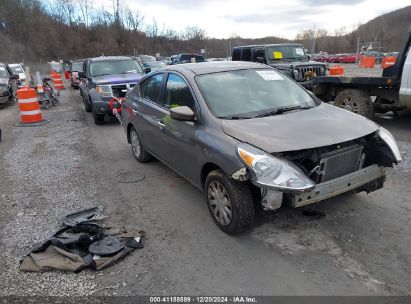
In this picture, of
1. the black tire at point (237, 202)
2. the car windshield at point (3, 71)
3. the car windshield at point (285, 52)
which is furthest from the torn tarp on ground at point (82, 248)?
the car windshield at point (3, 71)

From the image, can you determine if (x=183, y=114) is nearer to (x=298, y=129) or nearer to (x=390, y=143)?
(x=298, y=129)

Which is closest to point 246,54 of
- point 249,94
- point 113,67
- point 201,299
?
point 113,67

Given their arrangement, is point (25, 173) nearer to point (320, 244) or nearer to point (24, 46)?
point (320, 244)

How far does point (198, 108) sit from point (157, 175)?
2.02 metres

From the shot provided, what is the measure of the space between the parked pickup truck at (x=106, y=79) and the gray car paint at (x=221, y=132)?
5094 millimetres

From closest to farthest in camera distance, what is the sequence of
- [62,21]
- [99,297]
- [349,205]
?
Answer: [99,297] → [349,205] → [62,21]

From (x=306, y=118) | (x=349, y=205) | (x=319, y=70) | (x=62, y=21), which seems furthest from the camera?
(x=62, y=21)

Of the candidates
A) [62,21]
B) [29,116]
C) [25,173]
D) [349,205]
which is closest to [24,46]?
[62,21]

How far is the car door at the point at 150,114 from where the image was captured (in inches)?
200

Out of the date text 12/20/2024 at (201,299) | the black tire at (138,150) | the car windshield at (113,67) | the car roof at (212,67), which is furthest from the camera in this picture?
the car windshield at (113,67)

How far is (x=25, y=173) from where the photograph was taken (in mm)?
6109

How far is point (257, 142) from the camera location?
3.38 meters

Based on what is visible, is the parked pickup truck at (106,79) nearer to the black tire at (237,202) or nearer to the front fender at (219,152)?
the front fender at (219,152)

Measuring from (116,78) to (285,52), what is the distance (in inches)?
247
